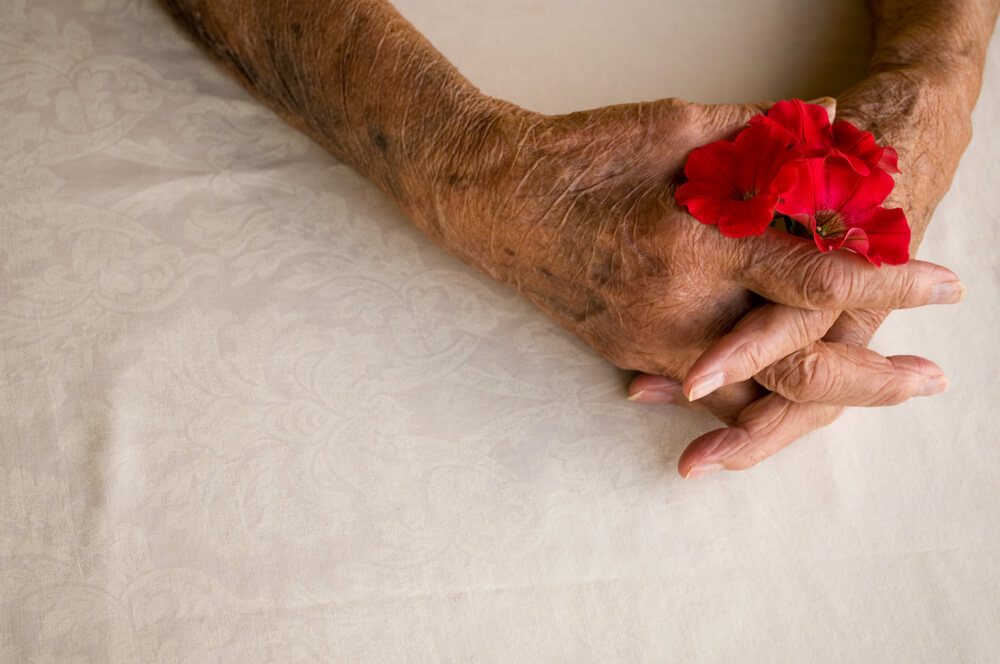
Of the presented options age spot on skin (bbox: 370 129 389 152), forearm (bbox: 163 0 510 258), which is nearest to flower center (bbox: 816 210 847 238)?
forearm (bbox: 163 0 510 258)

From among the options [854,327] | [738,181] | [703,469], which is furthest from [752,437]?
[738,181]

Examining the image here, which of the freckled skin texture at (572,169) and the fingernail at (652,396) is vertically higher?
the freckled skin texture at (572,169)

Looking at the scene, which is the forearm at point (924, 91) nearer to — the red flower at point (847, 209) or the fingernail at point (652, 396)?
the red flower at point (847, 209)

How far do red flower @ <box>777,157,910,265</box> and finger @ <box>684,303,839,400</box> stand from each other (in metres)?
0.10

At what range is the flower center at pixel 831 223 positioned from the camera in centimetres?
79

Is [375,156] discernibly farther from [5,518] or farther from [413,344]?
[5,518]

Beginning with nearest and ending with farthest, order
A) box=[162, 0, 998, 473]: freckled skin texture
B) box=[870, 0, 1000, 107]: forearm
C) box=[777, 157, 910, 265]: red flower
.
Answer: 1. box=[777, 157, 910, 265]: red flower
2. box=[162, 0, 998, 473]: freckled skin texture
3. box=[870, 0, 1000, 107]: forearm

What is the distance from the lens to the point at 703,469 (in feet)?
3.03

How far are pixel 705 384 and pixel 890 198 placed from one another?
0.37 meters

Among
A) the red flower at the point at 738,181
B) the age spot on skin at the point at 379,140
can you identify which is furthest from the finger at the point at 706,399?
the age spot on skin at the point at 379,140

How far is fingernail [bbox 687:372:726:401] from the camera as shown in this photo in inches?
32.2

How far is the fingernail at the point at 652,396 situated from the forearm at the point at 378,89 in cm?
26

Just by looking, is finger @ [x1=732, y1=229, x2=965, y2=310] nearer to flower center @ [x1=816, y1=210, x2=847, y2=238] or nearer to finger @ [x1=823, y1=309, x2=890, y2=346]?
flower center @ [x1=816, y1=210, x2=847, y2=238]

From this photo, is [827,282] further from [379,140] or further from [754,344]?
[379,140]
